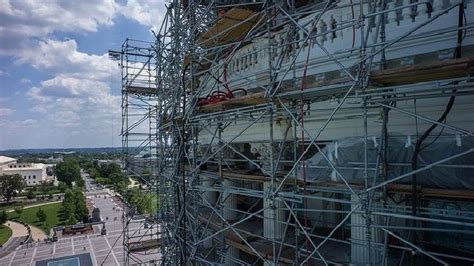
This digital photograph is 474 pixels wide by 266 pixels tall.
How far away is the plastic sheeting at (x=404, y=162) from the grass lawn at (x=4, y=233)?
55.1m

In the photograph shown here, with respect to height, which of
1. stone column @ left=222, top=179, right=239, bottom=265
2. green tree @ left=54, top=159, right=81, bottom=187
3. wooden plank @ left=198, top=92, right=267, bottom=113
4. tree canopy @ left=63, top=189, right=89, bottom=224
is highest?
wooden plank @ left=198, top=92, right=267, bottom=113

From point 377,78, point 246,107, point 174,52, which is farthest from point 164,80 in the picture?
point 377,78

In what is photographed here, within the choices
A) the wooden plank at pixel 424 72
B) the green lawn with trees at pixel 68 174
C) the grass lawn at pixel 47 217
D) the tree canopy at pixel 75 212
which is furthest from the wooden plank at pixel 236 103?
the green lawn with trees at pixel 68 174

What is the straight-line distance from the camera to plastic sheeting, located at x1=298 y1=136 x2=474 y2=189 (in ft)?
22.1

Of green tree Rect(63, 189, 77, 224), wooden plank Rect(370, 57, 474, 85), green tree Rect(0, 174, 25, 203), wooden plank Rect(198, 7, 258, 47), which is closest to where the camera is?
wooden plank Rect(370, 57, 474, 85)

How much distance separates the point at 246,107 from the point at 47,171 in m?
148

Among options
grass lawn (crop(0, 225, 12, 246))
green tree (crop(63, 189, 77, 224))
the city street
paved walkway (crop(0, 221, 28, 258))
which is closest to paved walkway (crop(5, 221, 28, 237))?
paved walkway (crop(0, 221, 28, 258))

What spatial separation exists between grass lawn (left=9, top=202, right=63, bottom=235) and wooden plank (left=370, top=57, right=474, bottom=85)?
59.2 meters

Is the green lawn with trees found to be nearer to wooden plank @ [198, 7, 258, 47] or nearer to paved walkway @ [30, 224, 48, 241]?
paved walkway @ [30, 224, 48, 241]

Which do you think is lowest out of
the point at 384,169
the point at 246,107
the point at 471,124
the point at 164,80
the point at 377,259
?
the point at 377,259

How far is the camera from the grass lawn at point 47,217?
2377 inches

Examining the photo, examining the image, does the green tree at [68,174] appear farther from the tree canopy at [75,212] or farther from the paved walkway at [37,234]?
the paved walkway at [37,234]

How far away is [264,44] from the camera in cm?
1148

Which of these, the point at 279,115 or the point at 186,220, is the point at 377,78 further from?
the point at 186,220
